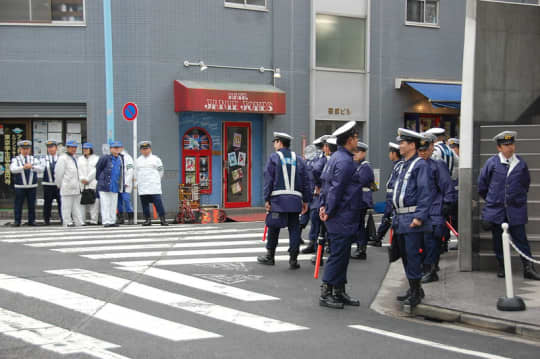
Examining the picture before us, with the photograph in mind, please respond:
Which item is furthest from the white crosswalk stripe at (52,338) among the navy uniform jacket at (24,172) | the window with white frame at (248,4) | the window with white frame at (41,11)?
the window with white frame at (248,4)

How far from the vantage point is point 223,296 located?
25.5 feet

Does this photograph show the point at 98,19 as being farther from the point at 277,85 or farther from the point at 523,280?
the point at 523,280

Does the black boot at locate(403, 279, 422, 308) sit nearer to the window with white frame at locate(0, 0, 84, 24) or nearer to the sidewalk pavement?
the sidewalk pavement

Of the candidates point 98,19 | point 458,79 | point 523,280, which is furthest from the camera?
point 458,79

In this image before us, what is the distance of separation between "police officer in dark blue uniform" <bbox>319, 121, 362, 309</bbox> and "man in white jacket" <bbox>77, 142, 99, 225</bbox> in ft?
32.5

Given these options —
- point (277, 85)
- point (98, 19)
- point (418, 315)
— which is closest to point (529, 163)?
point (418, 315)

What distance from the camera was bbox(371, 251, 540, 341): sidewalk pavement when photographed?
6688 mm

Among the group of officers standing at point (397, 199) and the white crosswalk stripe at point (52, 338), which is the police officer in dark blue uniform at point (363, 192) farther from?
the white crosswalk stripe at point (52, 338)

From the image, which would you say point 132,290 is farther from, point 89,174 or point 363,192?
point 89,174

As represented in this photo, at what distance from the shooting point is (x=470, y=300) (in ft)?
25.0

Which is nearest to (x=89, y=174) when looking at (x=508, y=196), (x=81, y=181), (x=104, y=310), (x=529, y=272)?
(x=81, y=181)

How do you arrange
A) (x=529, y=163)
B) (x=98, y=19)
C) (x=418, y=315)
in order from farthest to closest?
(x=98, y=19)
(x=529, y=163)
(x=418, y=315)

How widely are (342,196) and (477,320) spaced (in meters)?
1.99

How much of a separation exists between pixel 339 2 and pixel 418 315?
15.1m
